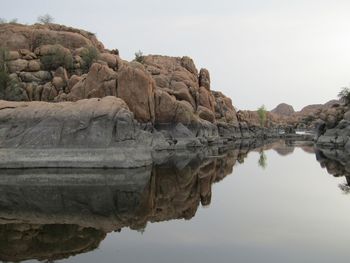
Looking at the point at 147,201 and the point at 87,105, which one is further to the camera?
the point at 87,105

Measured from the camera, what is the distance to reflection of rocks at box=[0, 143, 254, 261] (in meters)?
17.5

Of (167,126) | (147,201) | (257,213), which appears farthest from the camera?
(167,126)

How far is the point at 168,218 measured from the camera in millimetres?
22734

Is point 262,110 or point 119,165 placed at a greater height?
point 262,110

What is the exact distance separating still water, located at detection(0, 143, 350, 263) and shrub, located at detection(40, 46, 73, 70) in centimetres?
3983

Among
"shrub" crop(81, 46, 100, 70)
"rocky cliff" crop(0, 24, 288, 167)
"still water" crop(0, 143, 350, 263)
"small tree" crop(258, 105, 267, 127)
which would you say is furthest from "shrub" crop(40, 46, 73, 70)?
"small tree" crop(258, 105, 267, 127)

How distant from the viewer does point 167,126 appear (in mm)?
70000

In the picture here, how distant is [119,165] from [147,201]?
1263cm

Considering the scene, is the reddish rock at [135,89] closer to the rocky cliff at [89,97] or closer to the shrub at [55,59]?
the rocky cliff at [89,97]

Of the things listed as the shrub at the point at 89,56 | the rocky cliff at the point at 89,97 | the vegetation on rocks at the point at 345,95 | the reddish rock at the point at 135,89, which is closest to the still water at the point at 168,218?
the rocky cliff at the point at 89,97

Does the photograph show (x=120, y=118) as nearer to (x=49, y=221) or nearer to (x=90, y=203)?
(x=90, y=203)

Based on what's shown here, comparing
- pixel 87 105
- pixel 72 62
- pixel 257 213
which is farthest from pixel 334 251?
pixel 72 62

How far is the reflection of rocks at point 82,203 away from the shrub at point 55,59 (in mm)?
38952

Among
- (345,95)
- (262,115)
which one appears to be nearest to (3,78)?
(345,95)
